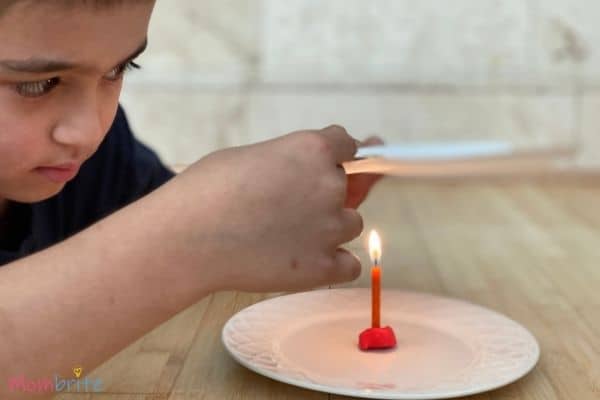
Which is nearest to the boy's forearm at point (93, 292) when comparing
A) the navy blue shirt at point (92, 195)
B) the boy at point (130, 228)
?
the boy at point (130, 228)

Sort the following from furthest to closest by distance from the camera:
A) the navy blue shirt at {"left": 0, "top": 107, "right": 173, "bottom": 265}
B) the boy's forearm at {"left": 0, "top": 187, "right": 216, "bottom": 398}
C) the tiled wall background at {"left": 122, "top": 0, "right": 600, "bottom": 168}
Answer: the tiled wall background at {"left": 122, "top": 0, "right": 600, "bottom": 168}, the navy blue shirt at {"left": 0, "top": 107, "right": 173, "bottom": 265}, the boy's forearm at {"left": 0, "top": 187, "right": 216, "bottom": 398}

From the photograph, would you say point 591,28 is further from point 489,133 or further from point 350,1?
point 350,1

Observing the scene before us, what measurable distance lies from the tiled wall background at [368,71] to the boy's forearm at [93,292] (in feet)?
3.75

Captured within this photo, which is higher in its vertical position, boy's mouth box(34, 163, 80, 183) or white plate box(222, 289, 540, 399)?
boy's mouth box(34, 163, 80, 183)

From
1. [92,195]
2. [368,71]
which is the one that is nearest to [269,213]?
[92,195]

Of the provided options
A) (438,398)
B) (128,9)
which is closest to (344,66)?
(128,9)

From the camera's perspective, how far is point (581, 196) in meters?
1.59

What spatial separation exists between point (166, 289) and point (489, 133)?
126cm

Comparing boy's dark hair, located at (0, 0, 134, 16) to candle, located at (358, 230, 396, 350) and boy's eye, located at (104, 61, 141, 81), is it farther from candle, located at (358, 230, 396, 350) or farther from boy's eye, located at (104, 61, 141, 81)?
candle, located at (358, 230, 396, 350)

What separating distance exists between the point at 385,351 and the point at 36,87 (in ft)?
1.15

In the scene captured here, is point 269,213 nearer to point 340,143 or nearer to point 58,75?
point 340,143

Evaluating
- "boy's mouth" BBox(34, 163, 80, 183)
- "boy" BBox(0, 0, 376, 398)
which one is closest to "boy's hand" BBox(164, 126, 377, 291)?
"boy" BBox(0, 0, 376, 398)

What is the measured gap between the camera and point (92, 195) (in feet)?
3.78

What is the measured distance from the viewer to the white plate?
0.66 meters
